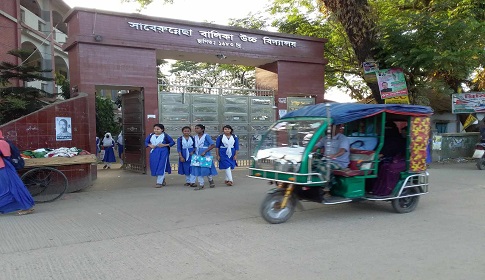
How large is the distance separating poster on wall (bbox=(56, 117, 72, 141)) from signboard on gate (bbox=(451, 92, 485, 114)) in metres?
13.9

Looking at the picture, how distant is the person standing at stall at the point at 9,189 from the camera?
659 cm

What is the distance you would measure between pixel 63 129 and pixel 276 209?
18.3 ft

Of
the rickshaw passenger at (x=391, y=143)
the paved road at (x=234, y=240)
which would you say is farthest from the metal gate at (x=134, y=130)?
the rickshaw passenger at (x=391, y=143)

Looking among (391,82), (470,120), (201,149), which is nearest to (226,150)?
(201,149)

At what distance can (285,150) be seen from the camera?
641 centimetres

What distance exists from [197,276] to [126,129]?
9.41 metres

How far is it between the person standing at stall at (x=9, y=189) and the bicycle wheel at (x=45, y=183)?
1106mm

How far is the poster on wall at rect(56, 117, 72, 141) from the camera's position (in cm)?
908

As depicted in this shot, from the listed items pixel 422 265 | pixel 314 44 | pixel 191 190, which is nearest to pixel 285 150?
pixel 422 265

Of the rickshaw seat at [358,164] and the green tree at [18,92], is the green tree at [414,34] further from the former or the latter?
the rickshaw seat at [358,164]

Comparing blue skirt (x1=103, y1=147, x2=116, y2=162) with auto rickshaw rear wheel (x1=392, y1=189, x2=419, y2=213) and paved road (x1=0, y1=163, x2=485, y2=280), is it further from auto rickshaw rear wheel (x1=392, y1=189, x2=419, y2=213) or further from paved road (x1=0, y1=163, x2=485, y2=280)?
auto rickshaw rear wheel (x1=392, y1=189, x2=419, y2=213)

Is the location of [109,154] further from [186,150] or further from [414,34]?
[414,34]

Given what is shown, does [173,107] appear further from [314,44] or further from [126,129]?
[314,44]

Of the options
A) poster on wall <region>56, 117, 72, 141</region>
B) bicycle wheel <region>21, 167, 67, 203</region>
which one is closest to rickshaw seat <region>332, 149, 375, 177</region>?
bicycle wheel <region>21, 167, 67, 203</region>
